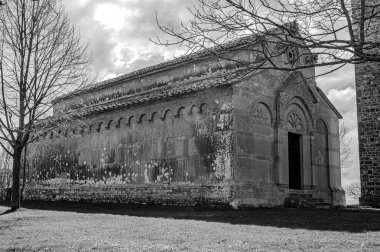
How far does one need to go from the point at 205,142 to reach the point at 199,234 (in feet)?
27.4

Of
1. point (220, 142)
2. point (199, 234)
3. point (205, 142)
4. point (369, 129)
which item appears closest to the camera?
point (199, 234)

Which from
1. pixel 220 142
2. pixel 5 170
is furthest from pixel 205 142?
pixel 5 170

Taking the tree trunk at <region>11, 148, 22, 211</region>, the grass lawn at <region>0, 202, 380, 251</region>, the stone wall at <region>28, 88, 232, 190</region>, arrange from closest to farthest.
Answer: the grass lawn at <region>0, 202, 380, 251</region>, the stone wall at <region>28, 88, 232, 190</region>, the tree trunk at <region>11, 148, 22, 211</region>

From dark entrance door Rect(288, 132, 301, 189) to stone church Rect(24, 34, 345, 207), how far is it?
1.7 inches

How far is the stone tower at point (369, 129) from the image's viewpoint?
67.5ft

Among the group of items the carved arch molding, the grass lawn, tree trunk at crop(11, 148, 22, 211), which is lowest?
the grass lawn

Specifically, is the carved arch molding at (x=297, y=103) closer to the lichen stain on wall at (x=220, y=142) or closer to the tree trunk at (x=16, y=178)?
the lichen stain on wall at (x=220, y=142)

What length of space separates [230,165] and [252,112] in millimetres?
2377

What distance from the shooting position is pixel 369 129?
20984mm

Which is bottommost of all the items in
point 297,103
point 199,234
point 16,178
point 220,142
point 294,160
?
point 199,234

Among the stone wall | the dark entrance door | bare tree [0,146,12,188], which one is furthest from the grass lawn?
bare tree [0,146,12,188]

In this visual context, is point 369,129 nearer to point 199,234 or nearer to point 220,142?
point 220,142

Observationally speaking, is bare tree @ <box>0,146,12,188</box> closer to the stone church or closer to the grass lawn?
the stone church

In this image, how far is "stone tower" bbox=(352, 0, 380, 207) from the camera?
20.6 m
